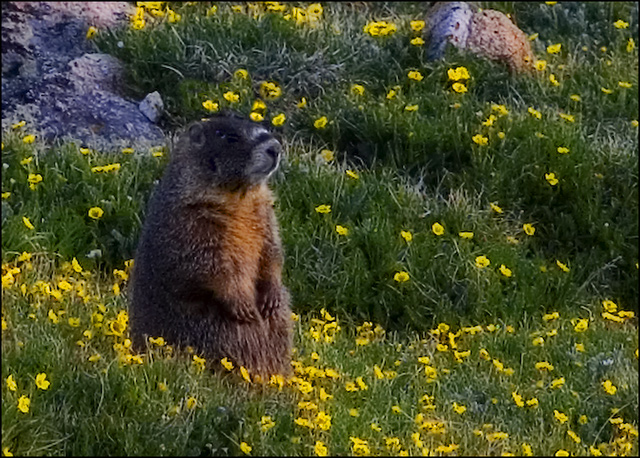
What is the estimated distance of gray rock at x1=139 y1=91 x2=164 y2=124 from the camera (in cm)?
915

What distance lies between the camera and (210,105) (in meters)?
8.98

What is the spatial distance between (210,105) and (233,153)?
2916 mm

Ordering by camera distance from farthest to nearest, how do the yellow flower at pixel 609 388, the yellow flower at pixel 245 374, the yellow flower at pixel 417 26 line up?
the yellow flower at pixel 417 26 → the yellow flower at pixel 609 388 → the yellow flower at pixel 245 374

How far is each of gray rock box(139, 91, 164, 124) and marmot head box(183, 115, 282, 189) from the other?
2920 mm

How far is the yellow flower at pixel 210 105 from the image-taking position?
8930 mm

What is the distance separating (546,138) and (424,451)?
4.01m

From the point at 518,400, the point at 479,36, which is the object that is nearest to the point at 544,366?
the point at 518,400

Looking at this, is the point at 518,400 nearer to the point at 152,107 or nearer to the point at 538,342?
the point at 538,342

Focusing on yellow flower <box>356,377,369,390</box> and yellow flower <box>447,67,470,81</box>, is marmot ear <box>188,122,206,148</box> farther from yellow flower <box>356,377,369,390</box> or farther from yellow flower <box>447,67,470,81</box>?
yellow flower <box>447,67,470,81</box>

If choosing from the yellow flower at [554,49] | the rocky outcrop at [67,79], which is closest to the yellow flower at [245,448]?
the rocky outcrop at [67,79]

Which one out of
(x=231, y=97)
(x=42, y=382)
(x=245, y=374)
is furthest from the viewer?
(x=231, y=97)

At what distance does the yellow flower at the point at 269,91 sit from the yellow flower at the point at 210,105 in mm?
437

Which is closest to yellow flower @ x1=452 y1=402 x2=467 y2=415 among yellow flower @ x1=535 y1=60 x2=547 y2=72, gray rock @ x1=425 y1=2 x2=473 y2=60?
gray rock @ x1=425 y1=2 x2=473 y2=60

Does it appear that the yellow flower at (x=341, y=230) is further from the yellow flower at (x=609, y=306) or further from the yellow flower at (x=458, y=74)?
the yellow flower at (x=458, y=74)
